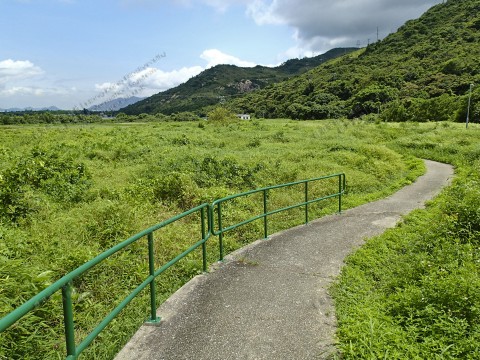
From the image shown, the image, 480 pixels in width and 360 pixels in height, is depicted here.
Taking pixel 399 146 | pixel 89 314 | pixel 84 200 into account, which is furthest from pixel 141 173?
pixel 399 146

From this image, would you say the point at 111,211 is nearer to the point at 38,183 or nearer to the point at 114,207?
the point at 114,207

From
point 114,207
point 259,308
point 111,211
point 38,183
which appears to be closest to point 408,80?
point 38,183

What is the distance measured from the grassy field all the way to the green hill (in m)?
40.1

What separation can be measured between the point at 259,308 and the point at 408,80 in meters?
85.9

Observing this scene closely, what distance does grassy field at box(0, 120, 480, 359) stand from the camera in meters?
4.61

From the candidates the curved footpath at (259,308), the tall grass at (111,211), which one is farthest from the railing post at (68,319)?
the tall grass at (111,211)

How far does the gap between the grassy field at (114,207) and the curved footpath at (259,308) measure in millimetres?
343

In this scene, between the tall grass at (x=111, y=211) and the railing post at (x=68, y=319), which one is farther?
the tall grass at (x=111, y=211)

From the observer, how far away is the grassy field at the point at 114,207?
4609 mm

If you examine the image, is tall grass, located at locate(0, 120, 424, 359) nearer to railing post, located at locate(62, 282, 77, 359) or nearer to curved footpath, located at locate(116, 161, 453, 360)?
curved footpath, located at locate(116, 161, 453, 360)

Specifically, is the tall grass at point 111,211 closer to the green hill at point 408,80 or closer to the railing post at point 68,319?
the railing post at point 68,319

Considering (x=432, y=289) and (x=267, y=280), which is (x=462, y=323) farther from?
(x=267, y=280)

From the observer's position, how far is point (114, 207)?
815 cm

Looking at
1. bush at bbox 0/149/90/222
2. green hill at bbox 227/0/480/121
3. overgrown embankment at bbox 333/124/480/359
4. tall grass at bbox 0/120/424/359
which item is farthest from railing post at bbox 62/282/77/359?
green hill at bbox 227/0/480/121
